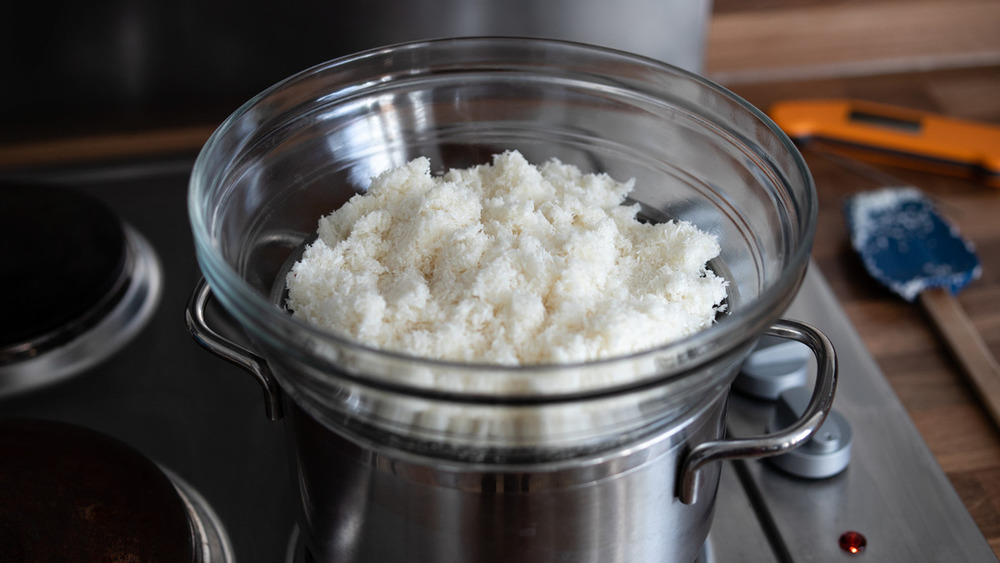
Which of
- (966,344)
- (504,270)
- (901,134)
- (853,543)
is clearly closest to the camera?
(504,270)

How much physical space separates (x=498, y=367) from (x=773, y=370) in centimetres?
42

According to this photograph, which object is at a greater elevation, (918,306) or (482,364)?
(482,364)

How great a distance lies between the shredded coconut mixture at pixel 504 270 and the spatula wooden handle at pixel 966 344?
16.8 inches

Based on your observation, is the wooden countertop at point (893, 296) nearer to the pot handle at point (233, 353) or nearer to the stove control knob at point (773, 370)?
the stove control knob at point (773, 370)

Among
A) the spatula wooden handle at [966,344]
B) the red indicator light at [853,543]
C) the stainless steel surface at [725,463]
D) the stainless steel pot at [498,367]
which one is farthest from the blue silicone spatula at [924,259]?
the stainless steel pot at [498,367]

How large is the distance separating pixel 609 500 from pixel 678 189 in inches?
10.5

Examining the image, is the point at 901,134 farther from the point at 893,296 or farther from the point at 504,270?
the point at 504,270

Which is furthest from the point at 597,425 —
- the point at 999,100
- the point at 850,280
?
the point at 999,100

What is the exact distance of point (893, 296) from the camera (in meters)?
0.94

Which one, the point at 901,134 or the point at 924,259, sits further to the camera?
the point at 901,134

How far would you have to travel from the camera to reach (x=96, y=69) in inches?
38.4

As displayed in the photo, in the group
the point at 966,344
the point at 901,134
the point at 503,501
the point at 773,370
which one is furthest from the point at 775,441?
the point at 901,134

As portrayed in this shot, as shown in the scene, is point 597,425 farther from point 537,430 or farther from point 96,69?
point 96,69

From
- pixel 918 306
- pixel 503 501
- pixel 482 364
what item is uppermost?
pixel 482 364
